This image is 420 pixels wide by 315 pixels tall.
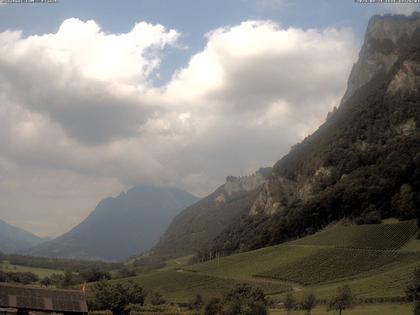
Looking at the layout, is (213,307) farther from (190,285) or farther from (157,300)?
(190,285)

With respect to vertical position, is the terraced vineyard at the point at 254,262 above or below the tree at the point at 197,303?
above

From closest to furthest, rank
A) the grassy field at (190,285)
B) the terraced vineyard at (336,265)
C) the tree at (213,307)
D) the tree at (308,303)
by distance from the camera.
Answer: the tree at (308,303) < the tree at (213,307) < the grassy field at (190,285) < the terraced vineyard at (336,265)

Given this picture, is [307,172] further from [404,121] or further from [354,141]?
[404,121]

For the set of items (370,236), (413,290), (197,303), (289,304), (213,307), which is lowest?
(197,303)

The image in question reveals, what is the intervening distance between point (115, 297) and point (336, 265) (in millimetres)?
45263

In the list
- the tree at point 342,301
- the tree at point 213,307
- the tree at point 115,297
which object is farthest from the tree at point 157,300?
the tree at point 342,301

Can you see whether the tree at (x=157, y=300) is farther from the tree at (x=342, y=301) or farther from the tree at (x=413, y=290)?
the tree at (x=413, y=290)

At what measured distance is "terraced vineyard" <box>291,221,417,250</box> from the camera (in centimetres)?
11338

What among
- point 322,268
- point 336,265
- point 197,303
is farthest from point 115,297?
point 336,265

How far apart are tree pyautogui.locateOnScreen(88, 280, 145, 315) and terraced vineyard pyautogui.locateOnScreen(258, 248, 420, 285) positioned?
101 feet

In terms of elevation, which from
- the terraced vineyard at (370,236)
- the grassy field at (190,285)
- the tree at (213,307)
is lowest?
the grassy field at (190,285)

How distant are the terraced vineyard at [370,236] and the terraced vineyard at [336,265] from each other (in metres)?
4.74

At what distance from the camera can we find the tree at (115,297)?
264 feet

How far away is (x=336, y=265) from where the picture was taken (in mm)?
104125
